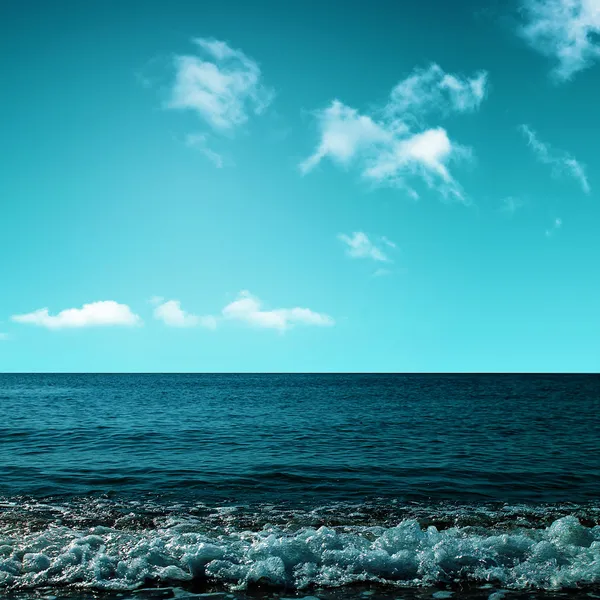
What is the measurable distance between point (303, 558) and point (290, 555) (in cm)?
27

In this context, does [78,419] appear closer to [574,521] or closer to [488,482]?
[488,482]

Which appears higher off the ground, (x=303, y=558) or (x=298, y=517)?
(x=303, y=558)

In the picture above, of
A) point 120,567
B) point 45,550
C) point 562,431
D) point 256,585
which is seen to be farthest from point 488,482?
point 562,431

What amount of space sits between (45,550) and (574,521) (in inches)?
467

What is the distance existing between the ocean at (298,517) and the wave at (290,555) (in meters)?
0.04

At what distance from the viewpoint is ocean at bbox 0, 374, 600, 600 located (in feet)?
26.2

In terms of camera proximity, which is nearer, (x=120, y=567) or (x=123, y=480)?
(x=120, y=567)

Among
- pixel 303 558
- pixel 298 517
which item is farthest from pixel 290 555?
pixel 298 517

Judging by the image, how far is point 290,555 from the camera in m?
8.77

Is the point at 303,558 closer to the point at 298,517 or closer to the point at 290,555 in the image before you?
the point at 290,555

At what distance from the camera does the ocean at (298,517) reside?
800 cm

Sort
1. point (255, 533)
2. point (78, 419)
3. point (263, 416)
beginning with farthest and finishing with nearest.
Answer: point (263, 416)
point (78, 419)
point (255, 533)

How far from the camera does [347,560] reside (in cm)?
866

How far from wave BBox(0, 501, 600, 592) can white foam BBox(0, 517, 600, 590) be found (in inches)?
0.8
